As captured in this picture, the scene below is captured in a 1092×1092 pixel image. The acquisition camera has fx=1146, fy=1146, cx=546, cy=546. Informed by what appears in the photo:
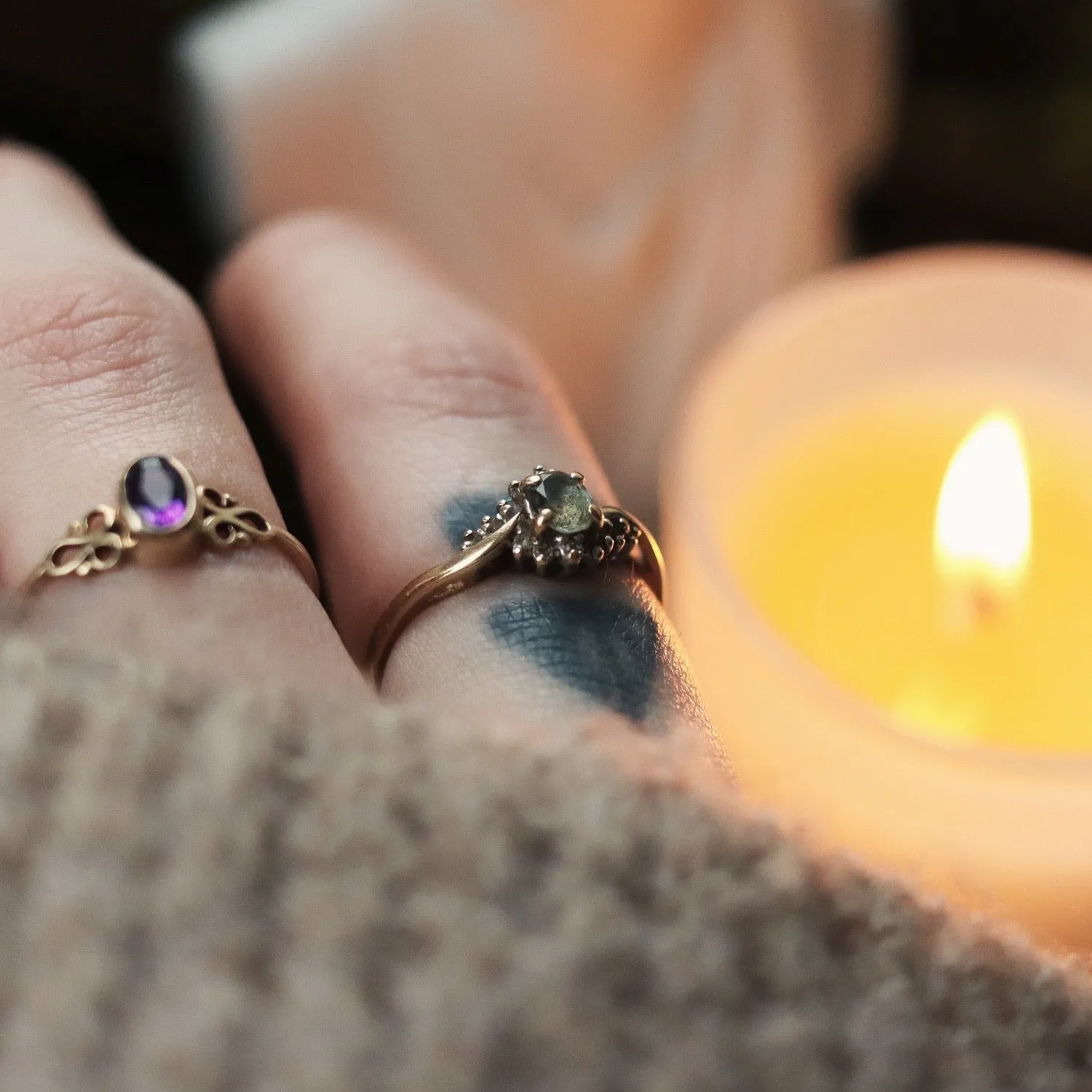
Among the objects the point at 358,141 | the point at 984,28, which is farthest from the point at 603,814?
the point at 984,28

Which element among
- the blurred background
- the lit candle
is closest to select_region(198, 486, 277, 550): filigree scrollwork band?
the lit candle

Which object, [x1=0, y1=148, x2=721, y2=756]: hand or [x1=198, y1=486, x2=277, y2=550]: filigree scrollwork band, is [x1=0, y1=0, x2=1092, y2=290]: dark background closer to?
[x1=0, y1=148, x2=721, y2=756]: hand

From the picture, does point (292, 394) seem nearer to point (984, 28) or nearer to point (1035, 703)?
point (1035, 703)

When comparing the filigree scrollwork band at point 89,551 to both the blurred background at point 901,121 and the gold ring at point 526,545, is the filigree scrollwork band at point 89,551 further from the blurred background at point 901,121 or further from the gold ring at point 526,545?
the blurred background at point 901,121

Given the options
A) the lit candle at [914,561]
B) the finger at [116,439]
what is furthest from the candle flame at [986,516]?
the finger at [116,439]

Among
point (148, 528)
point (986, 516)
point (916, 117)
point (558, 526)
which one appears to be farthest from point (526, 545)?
point (916, 117)

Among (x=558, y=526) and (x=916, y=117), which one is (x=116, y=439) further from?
(x=916, y=117)
